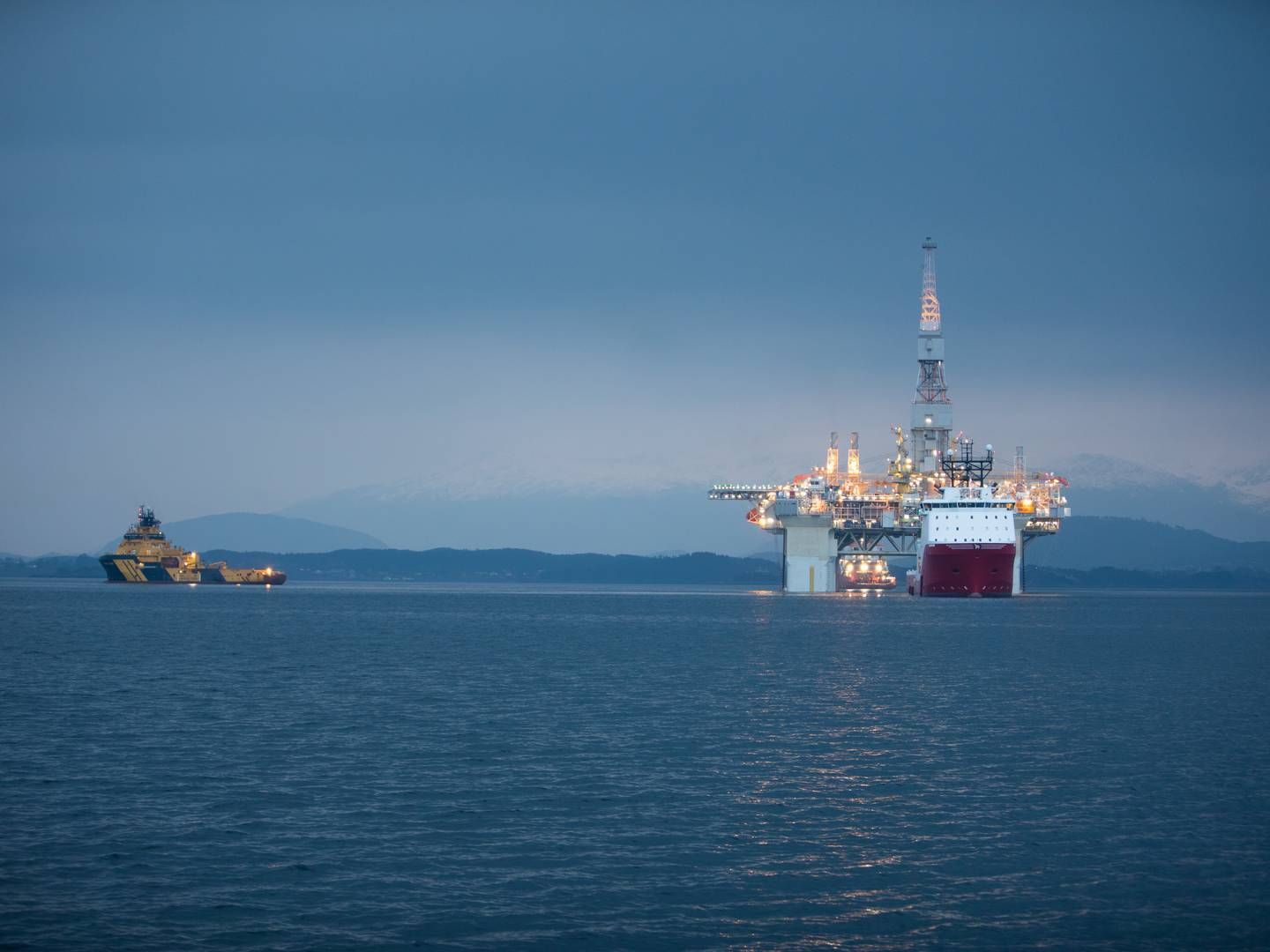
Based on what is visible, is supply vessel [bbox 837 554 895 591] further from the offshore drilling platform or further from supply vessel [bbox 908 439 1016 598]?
supply vessel [bbox 908 439 1016 598]

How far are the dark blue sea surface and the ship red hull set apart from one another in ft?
249

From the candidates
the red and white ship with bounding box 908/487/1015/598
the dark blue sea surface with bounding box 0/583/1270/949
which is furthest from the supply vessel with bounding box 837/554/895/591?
the dark blue sea surface with bounding box 0/583/1270/949

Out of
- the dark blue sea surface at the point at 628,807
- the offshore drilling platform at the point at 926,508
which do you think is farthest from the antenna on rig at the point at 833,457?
the dark blue sea surface at the point at 628,807

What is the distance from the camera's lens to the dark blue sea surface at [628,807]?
1875 centimetres

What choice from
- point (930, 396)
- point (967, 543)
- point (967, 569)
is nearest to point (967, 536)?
point (967, 543)

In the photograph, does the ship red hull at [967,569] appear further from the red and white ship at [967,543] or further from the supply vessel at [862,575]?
the supply vessel at [862,575]

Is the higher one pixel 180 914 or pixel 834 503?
pixel 834 503

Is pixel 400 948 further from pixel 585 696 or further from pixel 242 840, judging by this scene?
pixel 585 696

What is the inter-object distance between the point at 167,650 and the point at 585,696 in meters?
29.3

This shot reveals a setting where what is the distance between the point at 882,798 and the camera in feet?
89.5

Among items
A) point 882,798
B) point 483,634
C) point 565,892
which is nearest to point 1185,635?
point 483,634

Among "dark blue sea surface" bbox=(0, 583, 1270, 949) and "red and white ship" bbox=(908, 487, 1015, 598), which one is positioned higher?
"red and white ship" bbox=(908, 487, 1015, 598)

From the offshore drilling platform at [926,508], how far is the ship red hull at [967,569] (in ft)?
0.46

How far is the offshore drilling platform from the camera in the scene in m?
131
